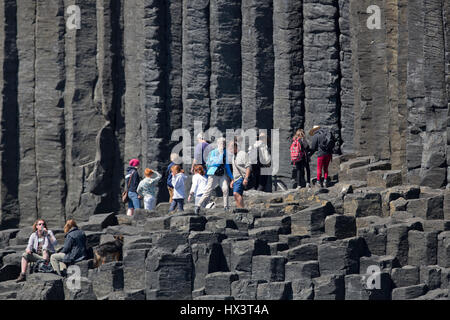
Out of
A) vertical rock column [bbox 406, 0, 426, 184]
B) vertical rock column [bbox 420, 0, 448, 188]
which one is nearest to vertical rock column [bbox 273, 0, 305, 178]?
vertical rock column [bbox 406, 0, 426, 184]

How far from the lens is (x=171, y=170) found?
23219 mm

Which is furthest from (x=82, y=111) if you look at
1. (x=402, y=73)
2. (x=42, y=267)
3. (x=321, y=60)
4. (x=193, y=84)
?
(x=42, y=267)

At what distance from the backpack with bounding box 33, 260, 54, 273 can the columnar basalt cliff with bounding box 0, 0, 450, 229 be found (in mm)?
6449

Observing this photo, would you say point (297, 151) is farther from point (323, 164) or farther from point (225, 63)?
point (225, 63)

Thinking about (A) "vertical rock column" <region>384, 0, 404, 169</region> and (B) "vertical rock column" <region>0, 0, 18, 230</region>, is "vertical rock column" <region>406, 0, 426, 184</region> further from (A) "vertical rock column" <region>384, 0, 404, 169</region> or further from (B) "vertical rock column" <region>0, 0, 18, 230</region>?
(B) "vertical rock column" <region>0, 0, 18, 230</region>

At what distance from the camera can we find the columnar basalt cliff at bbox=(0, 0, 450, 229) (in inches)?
883

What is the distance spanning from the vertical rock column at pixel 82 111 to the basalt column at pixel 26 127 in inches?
41.0

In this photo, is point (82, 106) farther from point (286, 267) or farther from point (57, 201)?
point (286, 267)

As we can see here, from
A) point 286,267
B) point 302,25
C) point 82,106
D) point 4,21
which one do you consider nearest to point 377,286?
point 286,267

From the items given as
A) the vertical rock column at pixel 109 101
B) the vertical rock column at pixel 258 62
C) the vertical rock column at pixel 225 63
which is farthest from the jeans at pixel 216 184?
the vertical rock column at pixel 109 101

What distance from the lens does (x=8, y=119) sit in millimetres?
29516

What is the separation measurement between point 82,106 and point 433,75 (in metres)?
9.64

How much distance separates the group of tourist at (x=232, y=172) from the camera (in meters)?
21.9

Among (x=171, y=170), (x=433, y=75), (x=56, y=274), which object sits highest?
(x=433, y=75)
